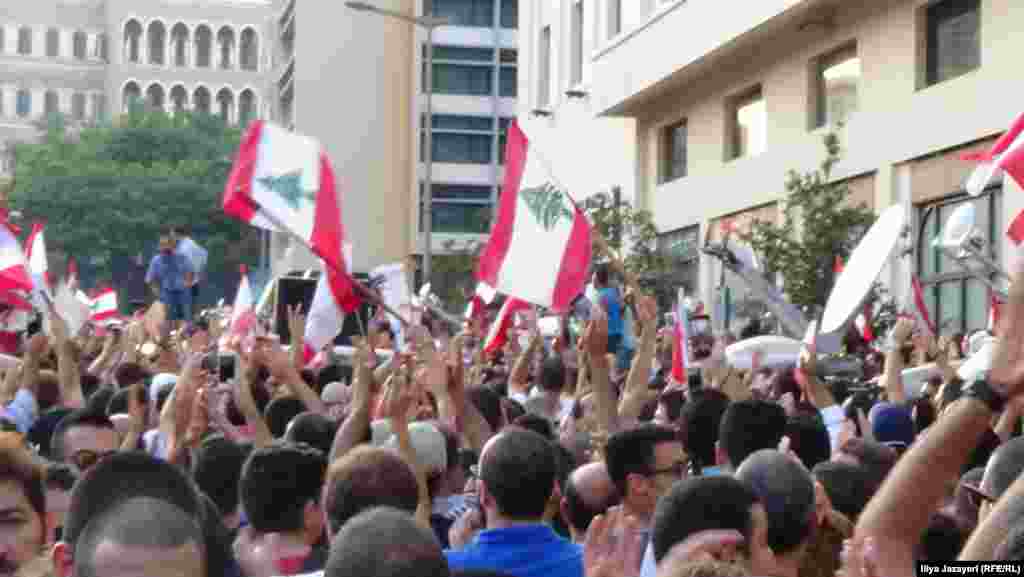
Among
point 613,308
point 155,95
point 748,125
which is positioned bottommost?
point 613,308

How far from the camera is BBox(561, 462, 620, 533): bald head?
20.9 ft

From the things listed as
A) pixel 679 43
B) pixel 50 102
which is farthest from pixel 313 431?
pixel 50 102

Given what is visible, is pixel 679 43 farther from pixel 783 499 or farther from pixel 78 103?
pixel 78 103

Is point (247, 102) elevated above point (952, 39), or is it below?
above

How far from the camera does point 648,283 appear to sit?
2986cm

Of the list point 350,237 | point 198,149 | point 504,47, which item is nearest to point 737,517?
point 350,237

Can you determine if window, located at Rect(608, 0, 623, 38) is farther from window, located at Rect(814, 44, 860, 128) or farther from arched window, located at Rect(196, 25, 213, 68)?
arched window, located at Rect(196, 25, 213, 68)

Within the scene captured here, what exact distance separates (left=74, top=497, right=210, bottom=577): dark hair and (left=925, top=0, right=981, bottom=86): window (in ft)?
65.2

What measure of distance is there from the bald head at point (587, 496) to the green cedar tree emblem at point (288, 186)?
7.02 metres

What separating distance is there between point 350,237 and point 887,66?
39898 millimetres

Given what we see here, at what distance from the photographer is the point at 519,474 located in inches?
223

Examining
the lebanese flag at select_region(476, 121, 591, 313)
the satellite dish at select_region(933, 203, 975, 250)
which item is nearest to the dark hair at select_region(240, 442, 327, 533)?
the lebanese flag at select_region(476, 121, 591, 313)

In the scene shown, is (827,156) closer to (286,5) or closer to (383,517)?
(383,517)

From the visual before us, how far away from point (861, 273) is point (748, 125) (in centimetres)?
1852
